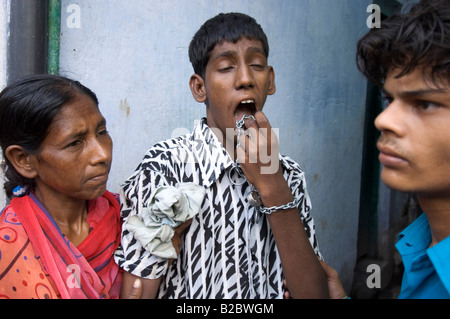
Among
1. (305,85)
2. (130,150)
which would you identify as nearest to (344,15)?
(305,85)

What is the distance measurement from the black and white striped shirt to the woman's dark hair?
0.35 meters

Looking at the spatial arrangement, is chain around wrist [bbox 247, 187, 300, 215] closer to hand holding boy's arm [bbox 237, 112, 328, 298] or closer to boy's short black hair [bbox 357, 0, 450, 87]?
hand holding boy's arm [bbox 237, 112, 328, 298]

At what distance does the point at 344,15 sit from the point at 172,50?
238 centimetres

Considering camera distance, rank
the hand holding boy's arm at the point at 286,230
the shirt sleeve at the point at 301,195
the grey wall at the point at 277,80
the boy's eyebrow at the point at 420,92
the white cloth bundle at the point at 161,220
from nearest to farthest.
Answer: the boy's eyebrow at the point at 420,92
the white cloth bundle at the point at 161,220
the hand holding boy's arm at the point at 286,230
the shirt sleeve at the point at 301,195
the grey wall at the point at 277,80

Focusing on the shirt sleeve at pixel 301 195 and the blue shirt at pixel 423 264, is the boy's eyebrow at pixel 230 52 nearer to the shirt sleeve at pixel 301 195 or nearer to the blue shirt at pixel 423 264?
the shirt sleeve at pixel 301 195

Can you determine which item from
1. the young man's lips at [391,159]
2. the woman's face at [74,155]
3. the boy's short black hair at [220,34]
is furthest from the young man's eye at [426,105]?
the woman's face at [74,155]

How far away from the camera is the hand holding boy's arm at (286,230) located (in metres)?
1.37

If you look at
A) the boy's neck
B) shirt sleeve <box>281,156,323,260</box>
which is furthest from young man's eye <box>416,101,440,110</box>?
shirt sleeve <box>281,156,323,260</box>

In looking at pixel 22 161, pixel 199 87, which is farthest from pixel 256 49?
pixel 22 161

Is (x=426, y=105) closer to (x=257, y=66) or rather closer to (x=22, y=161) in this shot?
(x=257, y=66)

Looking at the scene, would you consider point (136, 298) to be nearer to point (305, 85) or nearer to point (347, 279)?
point (305, 85)

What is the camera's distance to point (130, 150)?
2127 mm

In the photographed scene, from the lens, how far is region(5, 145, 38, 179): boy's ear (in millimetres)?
1325

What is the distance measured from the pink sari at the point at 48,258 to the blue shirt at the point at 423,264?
103 cm
